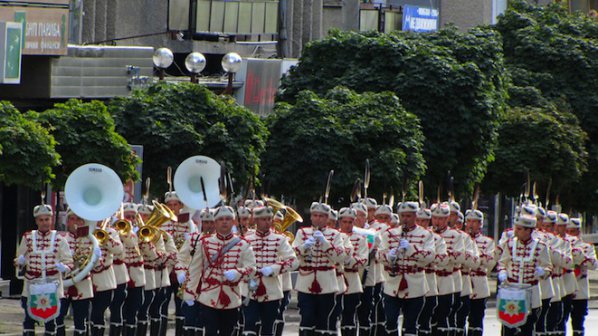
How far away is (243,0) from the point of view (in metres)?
38.9

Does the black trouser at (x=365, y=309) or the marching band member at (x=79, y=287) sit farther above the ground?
the marching band member at (x=79, y=287)

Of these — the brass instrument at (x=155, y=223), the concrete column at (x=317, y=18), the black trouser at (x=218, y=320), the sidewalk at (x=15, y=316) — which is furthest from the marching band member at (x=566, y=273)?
the concrete column at (x=317, y=18)

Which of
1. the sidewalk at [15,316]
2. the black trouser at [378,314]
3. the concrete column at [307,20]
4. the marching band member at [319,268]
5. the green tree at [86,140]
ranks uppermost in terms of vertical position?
the concrete column at [307,20]

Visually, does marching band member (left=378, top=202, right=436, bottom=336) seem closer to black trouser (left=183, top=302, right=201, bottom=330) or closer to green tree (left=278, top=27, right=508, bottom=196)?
black trouser (left=183, top=302, right=201, bottom=330)

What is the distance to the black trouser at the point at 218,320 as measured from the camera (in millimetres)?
18625

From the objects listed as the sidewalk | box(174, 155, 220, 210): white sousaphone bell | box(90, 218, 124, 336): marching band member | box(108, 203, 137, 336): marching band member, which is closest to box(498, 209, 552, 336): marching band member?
box(174, 155, 220, 210): white sousaphone bell

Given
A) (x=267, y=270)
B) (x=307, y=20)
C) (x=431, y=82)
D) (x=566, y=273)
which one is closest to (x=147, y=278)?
(x=267, y=270)

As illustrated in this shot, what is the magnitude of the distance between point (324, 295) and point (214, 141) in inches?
232

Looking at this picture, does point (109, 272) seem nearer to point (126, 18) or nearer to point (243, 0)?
point (126, 18)

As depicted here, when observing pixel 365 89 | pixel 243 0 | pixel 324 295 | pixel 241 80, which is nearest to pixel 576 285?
pixel 324 295

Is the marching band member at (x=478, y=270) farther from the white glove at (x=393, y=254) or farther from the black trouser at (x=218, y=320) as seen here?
the black trouser at (x=218, y=320)

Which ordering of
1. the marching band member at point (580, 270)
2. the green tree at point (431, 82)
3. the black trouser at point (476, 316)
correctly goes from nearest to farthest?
the black trouser at point (476, 316) < the marching band member at point (580, 270) < the green tree at point (431, 82)

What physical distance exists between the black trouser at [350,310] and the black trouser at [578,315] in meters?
3.23

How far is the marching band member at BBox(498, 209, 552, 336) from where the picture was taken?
2109cm
